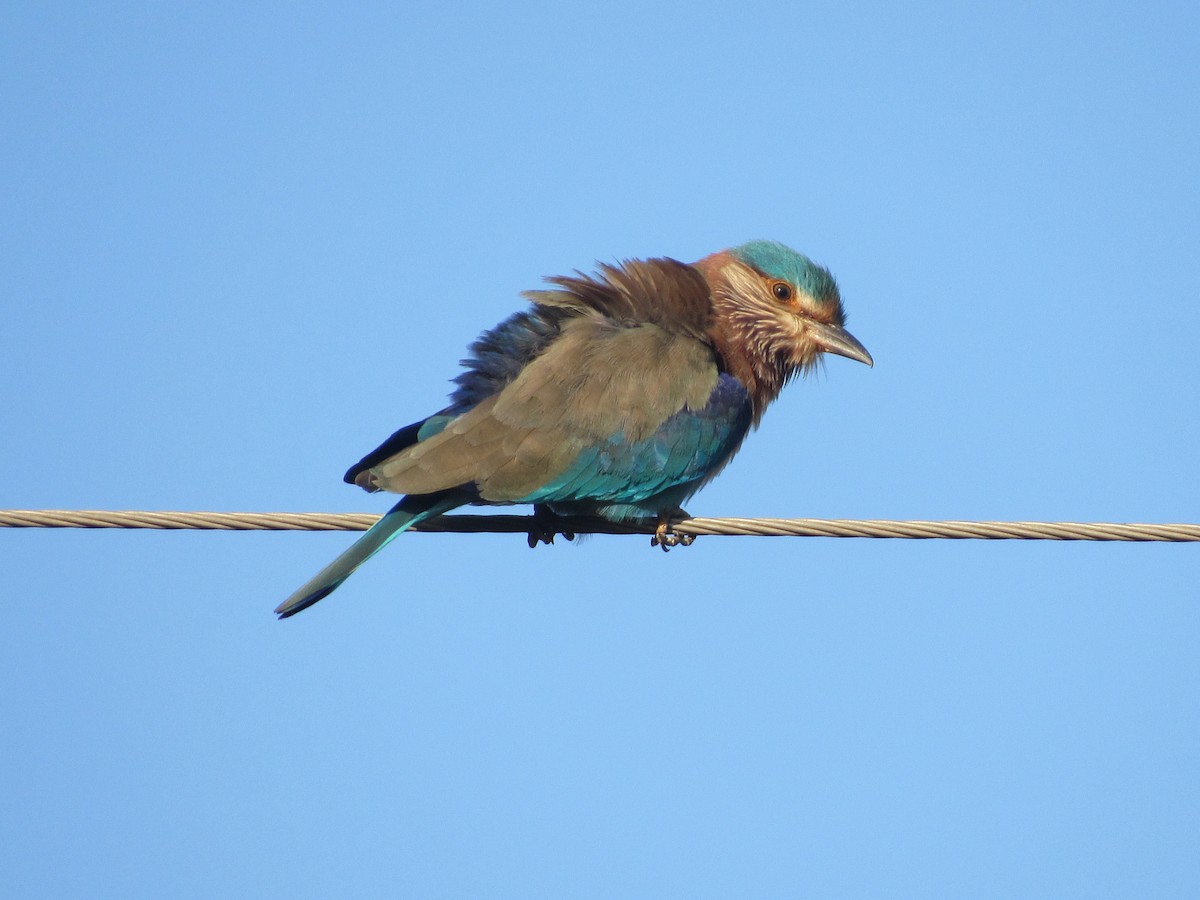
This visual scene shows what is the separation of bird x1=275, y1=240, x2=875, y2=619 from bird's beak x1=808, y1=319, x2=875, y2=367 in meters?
0.02

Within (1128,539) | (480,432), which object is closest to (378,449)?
(480,432)

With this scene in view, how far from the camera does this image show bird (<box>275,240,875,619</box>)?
18.1 feet

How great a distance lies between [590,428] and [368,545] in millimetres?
1102

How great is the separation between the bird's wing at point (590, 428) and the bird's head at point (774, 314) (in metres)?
0.55

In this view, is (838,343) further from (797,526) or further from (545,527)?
(797,526)

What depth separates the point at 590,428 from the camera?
5.84 m

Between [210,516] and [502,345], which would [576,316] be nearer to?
[502,345]

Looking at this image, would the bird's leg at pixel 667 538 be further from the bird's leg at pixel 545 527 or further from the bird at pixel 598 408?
the bird's leg at pixel 545 527

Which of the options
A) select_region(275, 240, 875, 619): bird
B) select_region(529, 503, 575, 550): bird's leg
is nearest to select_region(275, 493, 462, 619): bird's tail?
select_region(275, 240, 875, 619): bird

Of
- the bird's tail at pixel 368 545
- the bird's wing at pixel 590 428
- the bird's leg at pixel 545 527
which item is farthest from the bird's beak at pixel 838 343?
the bird's tail at pixel 368 545

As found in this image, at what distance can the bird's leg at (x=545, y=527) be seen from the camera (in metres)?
6.14

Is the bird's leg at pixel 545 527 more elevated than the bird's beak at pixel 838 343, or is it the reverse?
the bird's beak at pixel 838 343

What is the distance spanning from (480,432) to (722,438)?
3.97 ft

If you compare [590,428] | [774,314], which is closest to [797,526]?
[590,428]
